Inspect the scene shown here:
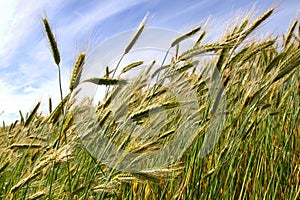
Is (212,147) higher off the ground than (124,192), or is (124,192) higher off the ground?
(212,147)

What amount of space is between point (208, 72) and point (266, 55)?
123 centimetres

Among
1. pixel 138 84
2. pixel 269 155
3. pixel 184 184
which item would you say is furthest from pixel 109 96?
pixel 269 155

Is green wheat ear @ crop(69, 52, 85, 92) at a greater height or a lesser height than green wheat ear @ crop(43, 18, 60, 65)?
lesser

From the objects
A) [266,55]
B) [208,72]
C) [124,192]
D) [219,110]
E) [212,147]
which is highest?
[266,55]

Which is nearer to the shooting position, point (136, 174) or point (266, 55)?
point (136, 174)

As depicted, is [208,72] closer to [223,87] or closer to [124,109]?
[223,87]

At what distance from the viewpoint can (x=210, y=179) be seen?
5.18 ft

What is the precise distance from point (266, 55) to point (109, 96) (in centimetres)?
180

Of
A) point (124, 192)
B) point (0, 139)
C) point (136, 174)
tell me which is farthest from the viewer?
point (0, 139)

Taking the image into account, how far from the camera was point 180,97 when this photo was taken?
1871mm

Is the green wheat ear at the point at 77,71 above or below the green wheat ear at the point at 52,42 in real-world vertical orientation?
below

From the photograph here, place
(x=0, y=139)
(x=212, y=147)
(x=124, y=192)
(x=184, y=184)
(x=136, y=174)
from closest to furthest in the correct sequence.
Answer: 1. (x=136, y=174)
2. (x=184, y=184)
3. (x=212, y=147)
4. (x=124, y=192)
5. (x=0, y=139)

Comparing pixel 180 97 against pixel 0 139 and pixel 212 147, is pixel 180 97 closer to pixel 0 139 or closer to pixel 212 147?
pixel 212 147

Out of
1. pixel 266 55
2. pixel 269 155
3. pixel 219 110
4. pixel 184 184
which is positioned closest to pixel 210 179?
pixel 184 184
